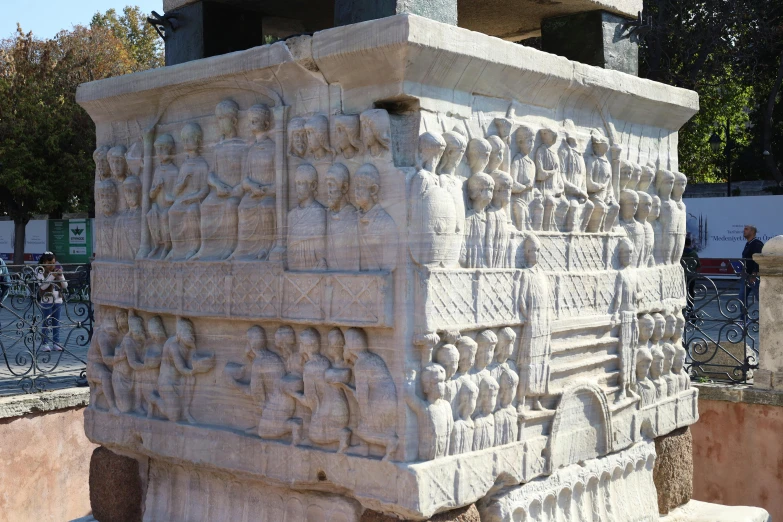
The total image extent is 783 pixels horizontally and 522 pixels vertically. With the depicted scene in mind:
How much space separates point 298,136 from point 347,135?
0.29 meters

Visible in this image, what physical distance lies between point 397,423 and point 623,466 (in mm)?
1710

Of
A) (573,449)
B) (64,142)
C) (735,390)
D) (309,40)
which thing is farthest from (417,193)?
(64,142)

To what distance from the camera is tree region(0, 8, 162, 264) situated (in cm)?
2138

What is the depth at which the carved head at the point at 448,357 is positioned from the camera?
3.64 meters

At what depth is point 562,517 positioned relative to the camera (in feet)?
14.1

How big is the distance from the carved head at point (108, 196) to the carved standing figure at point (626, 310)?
2.77m

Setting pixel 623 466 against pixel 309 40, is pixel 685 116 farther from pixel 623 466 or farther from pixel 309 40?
pixel 309 40

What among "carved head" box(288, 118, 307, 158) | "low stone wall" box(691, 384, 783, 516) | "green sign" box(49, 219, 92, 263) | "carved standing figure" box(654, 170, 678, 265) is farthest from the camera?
"green sign" box(49, 219, 92, 263)

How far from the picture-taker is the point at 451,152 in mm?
3695

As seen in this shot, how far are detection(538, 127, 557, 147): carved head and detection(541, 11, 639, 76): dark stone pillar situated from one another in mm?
884

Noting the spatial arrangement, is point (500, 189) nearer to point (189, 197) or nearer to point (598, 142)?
point (598, 142)

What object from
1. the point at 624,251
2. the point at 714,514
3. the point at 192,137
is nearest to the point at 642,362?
the point at 624,251

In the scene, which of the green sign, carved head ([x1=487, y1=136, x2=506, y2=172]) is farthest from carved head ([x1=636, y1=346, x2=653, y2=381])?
the green sign

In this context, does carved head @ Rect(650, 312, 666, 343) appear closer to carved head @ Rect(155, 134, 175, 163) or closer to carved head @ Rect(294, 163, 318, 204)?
carved head @ Rect(294, 163, 318, 204)
